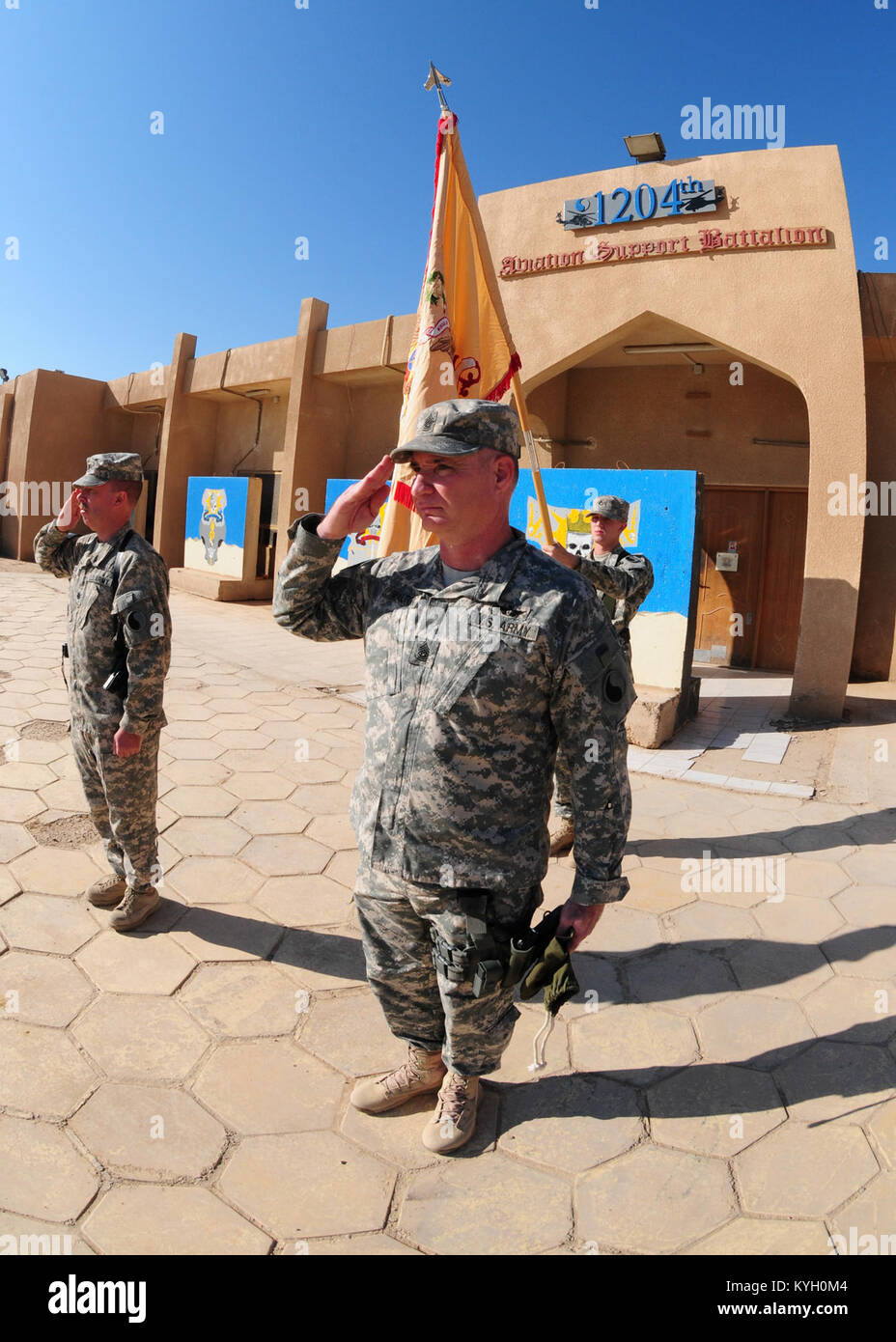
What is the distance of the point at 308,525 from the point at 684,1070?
6.25ft

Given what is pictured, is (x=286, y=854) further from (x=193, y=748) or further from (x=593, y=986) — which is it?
(x=193, y=748)

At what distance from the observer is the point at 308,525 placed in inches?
79.4

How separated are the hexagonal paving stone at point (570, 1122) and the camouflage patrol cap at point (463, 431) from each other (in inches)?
68.4

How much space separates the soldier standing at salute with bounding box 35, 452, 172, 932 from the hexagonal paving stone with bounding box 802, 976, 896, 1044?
243cm

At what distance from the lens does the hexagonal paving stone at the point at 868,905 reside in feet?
10.9

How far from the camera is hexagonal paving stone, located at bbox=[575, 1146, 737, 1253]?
5.97 feet

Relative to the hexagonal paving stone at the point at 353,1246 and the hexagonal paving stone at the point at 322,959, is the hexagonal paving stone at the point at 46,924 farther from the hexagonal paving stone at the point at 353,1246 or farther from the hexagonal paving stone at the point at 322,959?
the hexagonal paving stone at the point at 353,1246

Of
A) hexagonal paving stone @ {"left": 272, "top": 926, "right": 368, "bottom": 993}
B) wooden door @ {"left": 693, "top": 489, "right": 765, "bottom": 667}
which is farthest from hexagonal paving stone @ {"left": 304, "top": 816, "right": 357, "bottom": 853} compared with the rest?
wooden door @ {"left": 693, "top": 489, "right": 765, "bottom": 667}

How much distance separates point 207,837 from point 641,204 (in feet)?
23.7

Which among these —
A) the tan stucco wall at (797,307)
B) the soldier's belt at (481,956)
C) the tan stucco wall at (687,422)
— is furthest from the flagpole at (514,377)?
the tan stucco wall at (687,422)

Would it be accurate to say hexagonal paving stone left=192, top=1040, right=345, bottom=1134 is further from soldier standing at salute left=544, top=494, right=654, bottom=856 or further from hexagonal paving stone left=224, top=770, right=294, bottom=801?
hexagonal paving stone left=224, top=770, right=294, bottom=801

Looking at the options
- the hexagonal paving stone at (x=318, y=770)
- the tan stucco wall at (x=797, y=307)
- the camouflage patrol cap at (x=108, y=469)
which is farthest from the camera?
the tan stucco wall at (x=797, y=307)

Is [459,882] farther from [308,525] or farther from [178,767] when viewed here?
[178,767]
